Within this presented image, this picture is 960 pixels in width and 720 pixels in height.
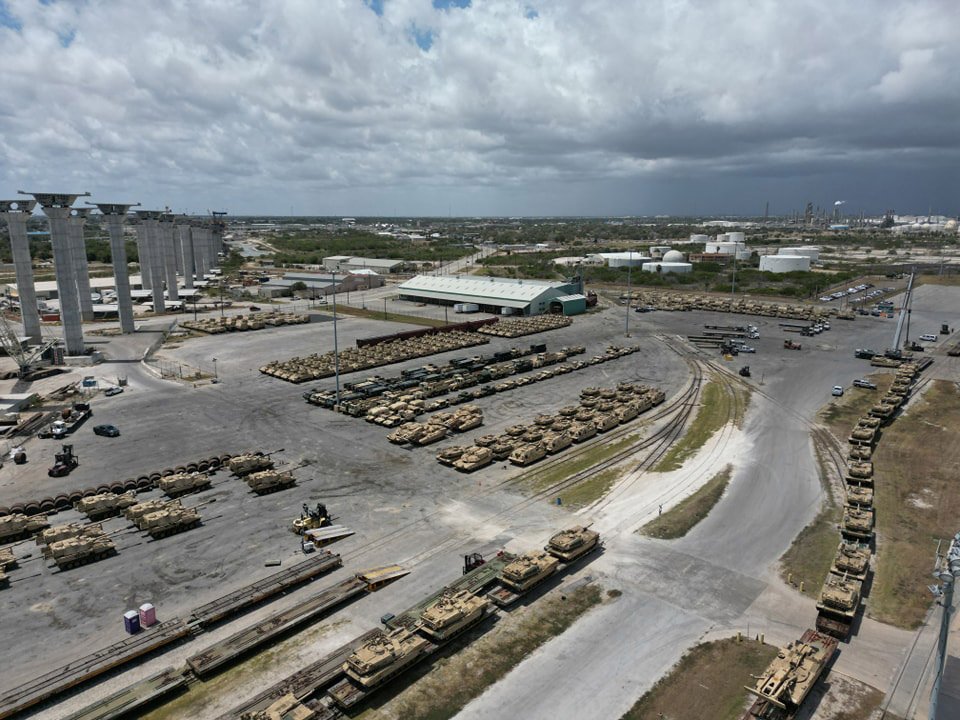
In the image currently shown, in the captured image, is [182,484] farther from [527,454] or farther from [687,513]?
[687,513]

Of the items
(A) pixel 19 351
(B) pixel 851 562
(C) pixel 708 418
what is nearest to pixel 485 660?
(B) pixel 851 562

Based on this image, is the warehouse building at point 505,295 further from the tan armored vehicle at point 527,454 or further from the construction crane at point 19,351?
the construction crane at point 19,351

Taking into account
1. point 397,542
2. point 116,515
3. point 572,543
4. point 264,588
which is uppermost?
point 572,543

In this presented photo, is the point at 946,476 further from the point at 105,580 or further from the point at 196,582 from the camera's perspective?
the point at 105,580

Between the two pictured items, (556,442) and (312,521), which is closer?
(312,521)

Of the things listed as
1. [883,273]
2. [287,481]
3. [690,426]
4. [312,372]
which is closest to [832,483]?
[690,426]

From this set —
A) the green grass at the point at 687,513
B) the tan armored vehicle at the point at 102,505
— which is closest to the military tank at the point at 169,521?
the tan armored vehicle at the point at 102,505

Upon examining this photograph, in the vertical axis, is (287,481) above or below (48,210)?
below
